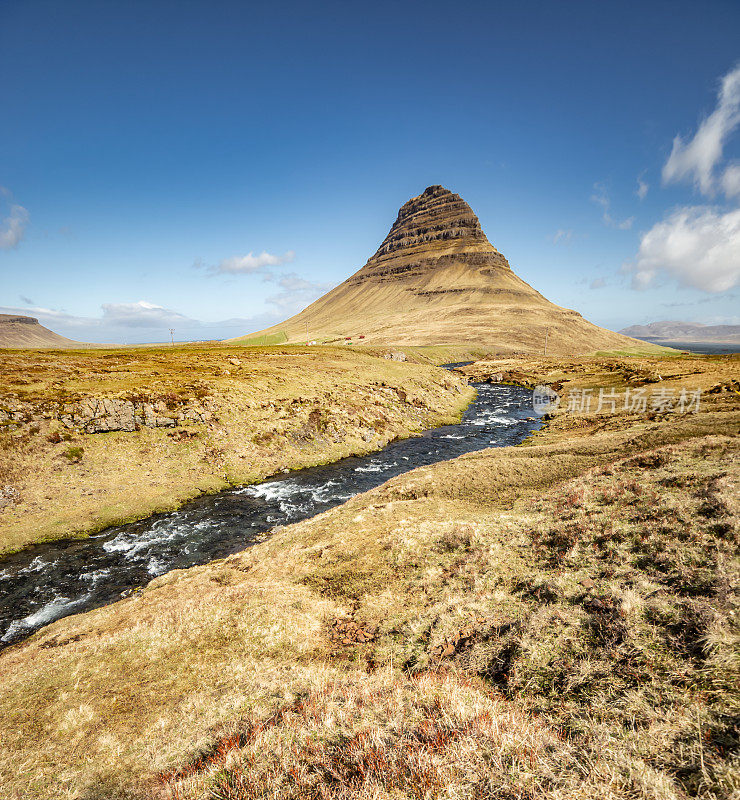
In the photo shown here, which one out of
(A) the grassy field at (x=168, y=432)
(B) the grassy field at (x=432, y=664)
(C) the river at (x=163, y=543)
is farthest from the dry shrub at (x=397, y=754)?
(A) the grassy field at (x=168, y=432)

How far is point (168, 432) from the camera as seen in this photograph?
1529 inches

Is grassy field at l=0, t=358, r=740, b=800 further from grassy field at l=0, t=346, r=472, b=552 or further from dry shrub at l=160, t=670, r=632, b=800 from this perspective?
grassy field at l=0, t=346, r=472, b=552

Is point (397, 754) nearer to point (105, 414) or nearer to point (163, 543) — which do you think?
point (163, 543)

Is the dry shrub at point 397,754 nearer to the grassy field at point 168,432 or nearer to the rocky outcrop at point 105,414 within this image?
the grassy field at point 168,432

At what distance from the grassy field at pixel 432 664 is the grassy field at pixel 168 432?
46.6 ft

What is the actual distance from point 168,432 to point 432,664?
37.6 m

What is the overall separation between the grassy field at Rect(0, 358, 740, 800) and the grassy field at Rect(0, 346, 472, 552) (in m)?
A: 14.2

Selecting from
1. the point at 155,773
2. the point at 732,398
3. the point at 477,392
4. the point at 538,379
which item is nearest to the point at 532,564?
the point at 155,773

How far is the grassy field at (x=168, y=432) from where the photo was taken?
28.6 meters

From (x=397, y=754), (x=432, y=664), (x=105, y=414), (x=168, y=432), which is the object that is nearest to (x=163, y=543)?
(x=168, y=432)

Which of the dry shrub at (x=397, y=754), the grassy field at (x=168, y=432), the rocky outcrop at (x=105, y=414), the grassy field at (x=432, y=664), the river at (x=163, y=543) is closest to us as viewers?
the dry shrub at (x=397, y=754)

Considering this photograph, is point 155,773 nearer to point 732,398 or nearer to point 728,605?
point 728,605

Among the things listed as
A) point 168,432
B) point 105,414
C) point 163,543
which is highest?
point 105,414

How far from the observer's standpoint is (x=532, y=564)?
1388 centimetres
